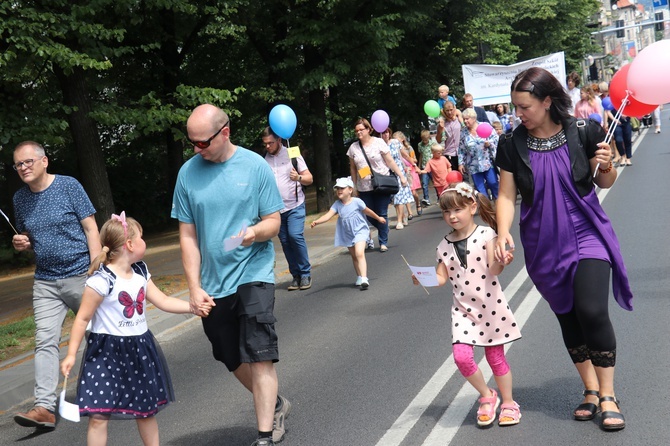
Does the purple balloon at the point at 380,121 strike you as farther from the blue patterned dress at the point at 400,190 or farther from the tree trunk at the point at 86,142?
the tree trunk at the point at 86,142

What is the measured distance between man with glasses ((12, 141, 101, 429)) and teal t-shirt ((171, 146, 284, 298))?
183 cm

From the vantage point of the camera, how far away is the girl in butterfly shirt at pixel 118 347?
16.7 ft

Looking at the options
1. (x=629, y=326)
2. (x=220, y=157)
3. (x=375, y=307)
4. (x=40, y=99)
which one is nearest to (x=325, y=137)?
(x=40, y=99)

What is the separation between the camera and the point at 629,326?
25.1 feet

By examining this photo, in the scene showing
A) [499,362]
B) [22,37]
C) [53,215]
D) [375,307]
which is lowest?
[375,307]

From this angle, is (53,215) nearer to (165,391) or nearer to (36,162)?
(36,162)

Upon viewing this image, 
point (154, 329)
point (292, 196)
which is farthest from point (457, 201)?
point (292, 196)

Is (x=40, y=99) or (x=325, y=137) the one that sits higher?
(x=40, y=99)

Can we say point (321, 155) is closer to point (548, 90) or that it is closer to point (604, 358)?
point (548, 90)

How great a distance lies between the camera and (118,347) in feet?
17.0

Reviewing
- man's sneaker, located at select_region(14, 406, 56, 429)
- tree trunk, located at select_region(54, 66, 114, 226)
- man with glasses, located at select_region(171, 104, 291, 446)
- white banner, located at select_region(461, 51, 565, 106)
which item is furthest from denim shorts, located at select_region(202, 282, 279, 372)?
white banner, located at select_region(461, 51, 565, 106)

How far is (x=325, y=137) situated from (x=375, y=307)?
46.5 feet

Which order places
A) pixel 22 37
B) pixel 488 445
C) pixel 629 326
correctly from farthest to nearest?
pixel 22 37, pixel 629 326, pixel 488 445

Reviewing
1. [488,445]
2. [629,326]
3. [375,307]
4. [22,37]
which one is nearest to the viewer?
[488,445]
